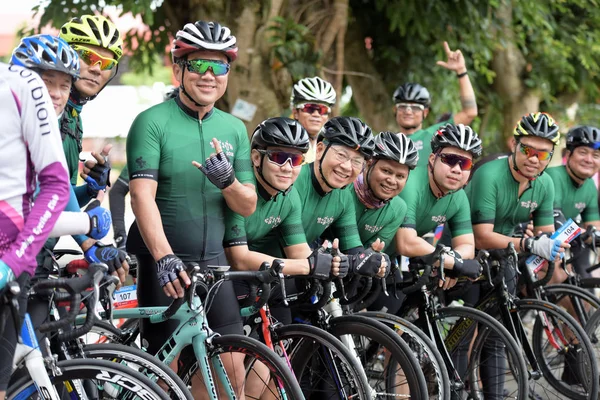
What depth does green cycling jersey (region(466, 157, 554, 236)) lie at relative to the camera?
6820 mm

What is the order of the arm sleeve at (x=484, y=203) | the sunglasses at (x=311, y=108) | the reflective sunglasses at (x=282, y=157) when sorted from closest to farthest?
the reflective sunglasses at (x=282, y=157), the arm sleeve at (x=484, y=203), the sunglasses at (x=311, y=108)

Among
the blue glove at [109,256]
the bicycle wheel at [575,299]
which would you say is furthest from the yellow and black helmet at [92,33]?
the bicycle wheel at [575,299]

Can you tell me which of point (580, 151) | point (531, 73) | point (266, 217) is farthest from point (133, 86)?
point (266, 217)

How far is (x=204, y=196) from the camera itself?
4742 mm

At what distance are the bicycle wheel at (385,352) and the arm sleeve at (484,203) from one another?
1.76 meters

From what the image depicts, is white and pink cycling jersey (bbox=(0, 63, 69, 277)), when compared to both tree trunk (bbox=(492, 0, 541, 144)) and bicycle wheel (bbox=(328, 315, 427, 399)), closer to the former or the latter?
bicycle wheel (bbox=(328, 315, 427, 399))

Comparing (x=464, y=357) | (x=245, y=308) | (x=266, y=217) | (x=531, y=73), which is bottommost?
(x=464, y=357)

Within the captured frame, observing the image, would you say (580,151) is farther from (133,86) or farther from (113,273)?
(133,86)

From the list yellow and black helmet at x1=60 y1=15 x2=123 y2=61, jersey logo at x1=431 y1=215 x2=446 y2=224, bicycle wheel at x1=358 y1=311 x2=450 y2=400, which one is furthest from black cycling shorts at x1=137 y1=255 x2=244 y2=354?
jersey logo at x1=431 y1=215 x2=446 y2=224

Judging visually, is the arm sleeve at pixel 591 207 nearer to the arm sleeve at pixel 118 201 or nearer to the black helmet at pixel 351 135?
the black helmet at pixel 351 135

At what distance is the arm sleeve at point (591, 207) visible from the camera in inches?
323

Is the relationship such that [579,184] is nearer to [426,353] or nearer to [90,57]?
[426,353]

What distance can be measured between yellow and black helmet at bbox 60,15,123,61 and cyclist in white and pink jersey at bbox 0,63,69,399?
4.98 feet

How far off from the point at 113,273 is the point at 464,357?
113 inches
